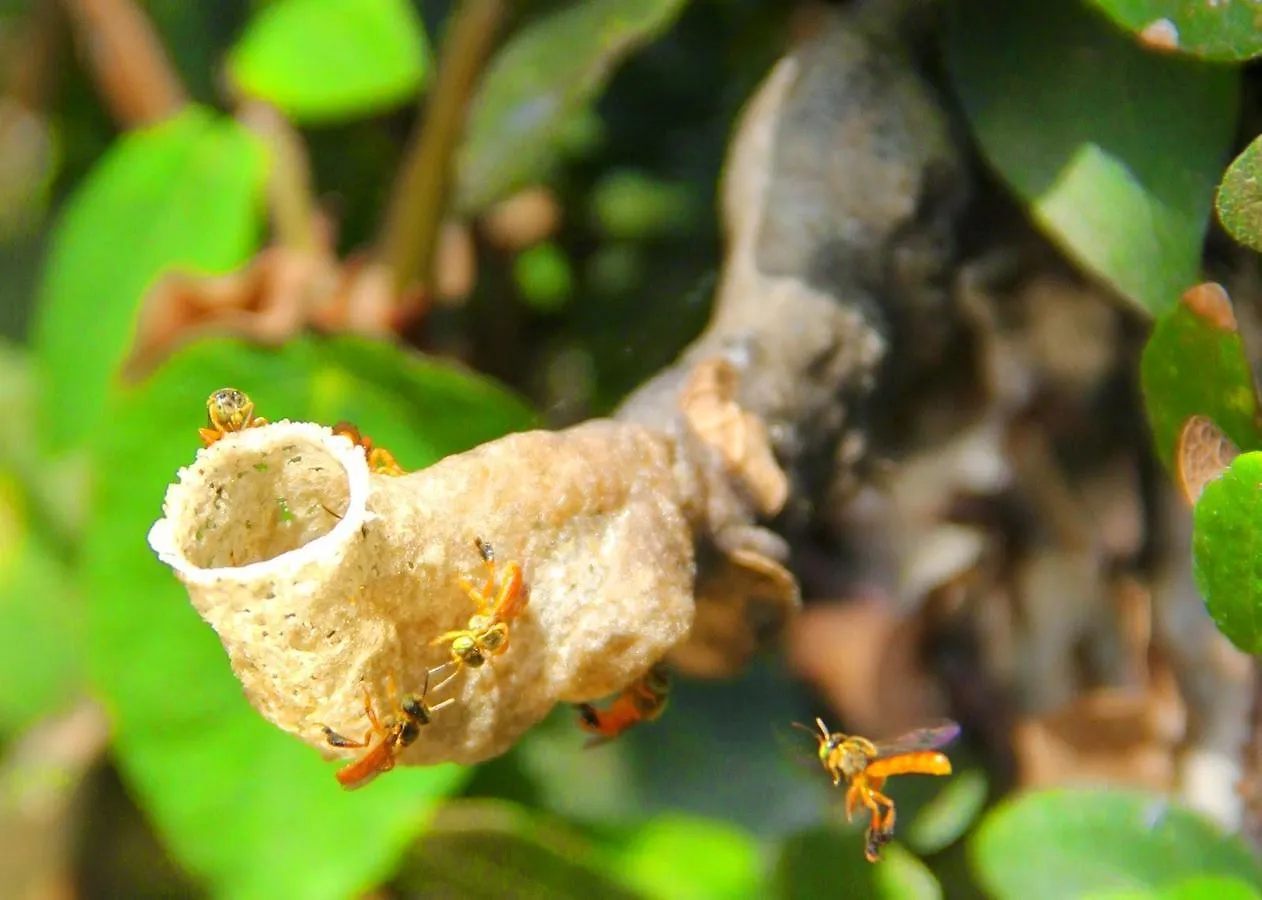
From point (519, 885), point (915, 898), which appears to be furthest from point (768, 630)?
point (519, 885)

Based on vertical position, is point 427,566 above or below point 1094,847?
→ above

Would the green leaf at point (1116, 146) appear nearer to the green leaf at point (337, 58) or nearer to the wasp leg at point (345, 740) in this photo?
the wasp leg at point (345, 740)

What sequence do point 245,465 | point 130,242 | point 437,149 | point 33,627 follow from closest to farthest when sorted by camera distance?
point 245,465, point 437,149, point 130,242, point 33,627

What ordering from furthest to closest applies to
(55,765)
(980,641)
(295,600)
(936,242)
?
(55,765) → (980,641) → (936,242) → (295,600)

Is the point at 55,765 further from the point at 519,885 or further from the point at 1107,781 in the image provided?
the point at 1107,781

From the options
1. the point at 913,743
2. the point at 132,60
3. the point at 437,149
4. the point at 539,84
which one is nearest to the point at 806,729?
the point at 913,743

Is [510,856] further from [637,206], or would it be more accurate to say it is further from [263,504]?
[637,206]

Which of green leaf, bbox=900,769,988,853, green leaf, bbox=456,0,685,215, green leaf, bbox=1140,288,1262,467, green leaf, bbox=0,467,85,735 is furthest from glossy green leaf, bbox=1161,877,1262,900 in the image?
green leaf, bbox=0,467,85,735
